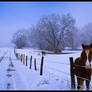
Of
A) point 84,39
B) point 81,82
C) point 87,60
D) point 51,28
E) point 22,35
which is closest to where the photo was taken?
point 87,60

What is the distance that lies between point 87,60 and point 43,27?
98.8ft

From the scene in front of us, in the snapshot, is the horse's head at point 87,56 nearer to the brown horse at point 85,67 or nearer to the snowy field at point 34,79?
the brown horse at point 85,67

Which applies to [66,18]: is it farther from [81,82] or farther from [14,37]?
[14,37]

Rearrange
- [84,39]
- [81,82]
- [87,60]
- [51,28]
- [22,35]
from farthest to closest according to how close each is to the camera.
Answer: [22,35]
[84,39]
[51,28]
[81,82]
[87,60]

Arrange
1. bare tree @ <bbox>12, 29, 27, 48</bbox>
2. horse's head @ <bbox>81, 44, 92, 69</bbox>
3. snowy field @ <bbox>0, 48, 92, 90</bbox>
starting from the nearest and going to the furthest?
1. horse's head @ <bbox>81, 44, 92, 69</bbox>
2. snowy field @ <bbox>0, 48, 92, 90</bbox>
3. bare tree @ <bbox>12, 29, 27, 48</bbox>

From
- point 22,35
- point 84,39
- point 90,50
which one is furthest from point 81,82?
point 22,35

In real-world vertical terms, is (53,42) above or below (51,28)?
below

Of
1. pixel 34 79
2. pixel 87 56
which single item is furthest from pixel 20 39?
pixel 87 56

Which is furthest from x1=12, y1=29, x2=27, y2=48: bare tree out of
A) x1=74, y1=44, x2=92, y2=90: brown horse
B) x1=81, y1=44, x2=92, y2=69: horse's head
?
x1=81, y1=44, x2=92, y2=69: horse's head

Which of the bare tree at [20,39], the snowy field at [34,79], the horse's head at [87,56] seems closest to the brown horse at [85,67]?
the horse's head at [87,56]

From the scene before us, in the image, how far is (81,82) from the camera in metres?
4.21

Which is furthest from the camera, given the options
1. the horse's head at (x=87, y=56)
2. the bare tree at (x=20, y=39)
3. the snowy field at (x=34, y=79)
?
the bare tree at (x=20, y=39)

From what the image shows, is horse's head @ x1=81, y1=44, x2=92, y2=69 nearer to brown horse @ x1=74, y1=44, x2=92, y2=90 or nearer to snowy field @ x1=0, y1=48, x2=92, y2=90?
brown horse @ x1=74, y1=44, x2=92, y2=90

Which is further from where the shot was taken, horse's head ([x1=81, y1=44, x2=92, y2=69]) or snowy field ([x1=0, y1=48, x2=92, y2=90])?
snowy field ([x1=0, y1=48, x2=92, y2=90])
